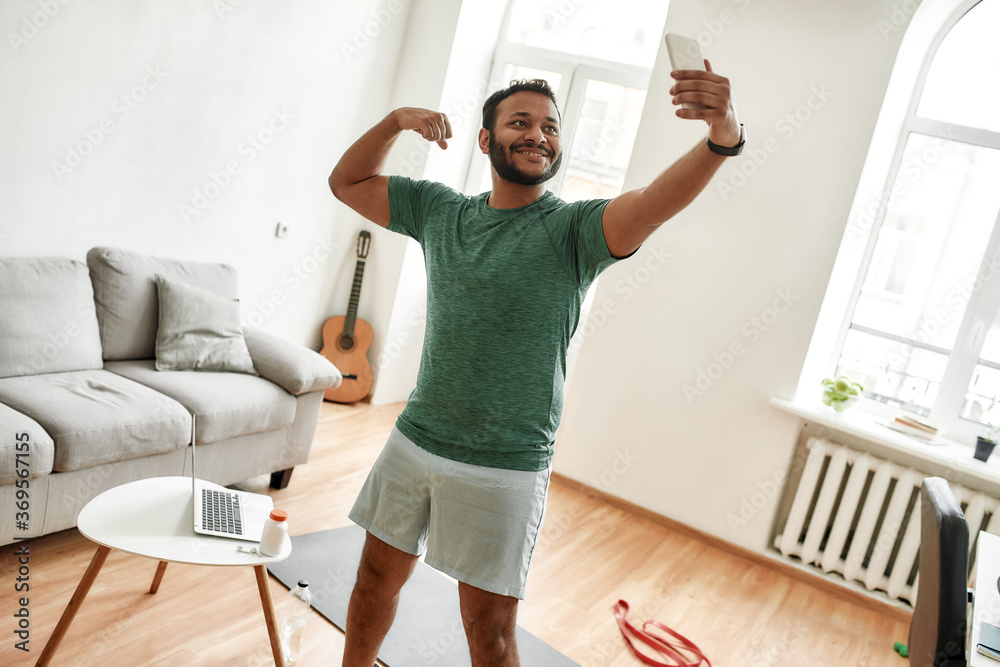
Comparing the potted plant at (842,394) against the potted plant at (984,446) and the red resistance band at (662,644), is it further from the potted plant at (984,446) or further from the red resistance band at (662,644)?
the red resistance band at (662,644)

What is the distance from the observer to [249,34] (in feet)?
10.7

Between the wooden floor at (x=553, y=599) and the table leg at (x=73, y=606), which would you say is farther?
the wooden floor at (x=553, y=599)

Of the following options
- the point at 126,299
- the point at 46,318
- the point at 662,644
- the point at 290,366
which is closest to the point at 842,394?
the point at 662,644

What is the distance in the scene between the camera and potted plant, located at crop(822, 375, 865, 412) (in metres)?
3.23

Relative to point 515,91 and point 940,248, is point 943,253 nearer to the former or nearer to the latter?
point 940,248

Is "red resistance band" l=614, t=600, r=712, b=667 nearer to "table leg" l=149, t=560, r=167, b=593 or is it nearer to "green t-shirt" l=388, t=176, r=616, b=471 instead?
"green t-shirt" l=388, t=176, r=616, b=471

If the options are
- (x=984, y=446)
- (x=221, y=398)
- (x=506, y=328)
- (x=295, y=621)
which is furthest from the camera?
(x=984, y=446)

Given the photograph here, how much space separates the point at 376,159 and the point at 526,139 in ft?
1.15

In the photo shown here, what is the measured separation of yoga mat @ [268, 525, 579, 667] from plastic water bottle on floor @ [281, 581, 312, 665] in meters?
0.05

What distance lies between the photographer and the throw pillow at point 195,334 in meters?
2.76

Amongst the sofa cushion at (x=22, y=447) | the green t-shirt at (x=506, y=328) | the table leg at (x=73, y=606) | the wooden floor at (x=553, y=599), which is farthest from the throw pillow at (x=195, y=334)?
the green t-shirt at (x=506, y=328)

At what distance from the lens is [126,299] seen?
2.73m

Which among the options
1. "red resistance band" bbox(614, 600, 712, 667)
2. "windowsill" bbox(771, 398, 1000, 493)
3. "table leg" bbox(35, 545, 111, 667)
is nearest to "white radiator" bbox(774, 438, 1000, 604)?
"windowsill" bbox(771, 398, 1000, 493)

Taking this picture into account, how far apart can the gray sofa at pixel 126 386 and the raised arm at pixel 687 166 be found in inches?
67.0
